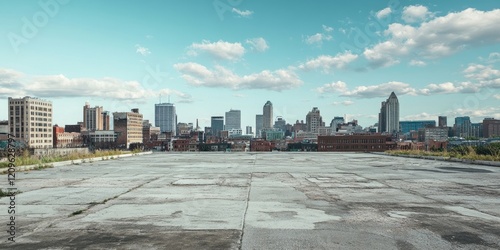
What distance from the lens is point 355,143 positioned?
14250 centimetres

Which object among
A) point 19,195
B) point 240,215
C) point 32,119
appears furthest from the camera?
point 32,119

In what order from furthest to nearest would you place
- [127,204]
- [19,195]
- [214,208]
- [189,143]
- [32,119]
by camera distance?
[32,119] → [189,143] → [19,195] → [127,204] → [214,208]

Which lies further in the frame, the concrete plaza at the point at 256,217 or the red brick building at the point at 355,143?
the red brick building at the point at 355,143

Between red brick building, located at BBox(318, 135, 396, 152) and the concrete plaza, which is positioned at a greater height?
the concrete plaza

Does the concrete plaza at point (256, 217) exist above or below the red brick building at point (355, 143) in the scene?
above

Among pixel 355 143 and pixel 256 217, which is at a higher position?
pixel 256 217

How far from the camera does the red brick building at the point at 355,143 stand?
139125 mm

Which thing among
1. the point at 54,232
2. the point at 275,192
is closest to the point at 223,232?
the point at 54,232

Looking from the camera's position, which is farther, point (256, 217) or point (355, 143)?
point (355, 143)

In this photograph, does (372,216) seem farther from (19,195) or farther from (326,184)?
(19,195)

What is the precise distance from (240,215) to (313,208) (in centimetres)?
192

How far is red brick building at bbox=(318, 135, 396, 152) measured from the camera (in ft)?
456

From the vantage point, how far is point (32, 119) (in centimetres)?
19850

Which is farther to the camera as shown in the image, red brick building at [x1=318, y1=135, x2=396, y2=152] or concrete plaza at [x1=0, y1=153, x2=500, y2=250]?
red brick building at [x1=318, y1=135, x2=396, y2=152]
